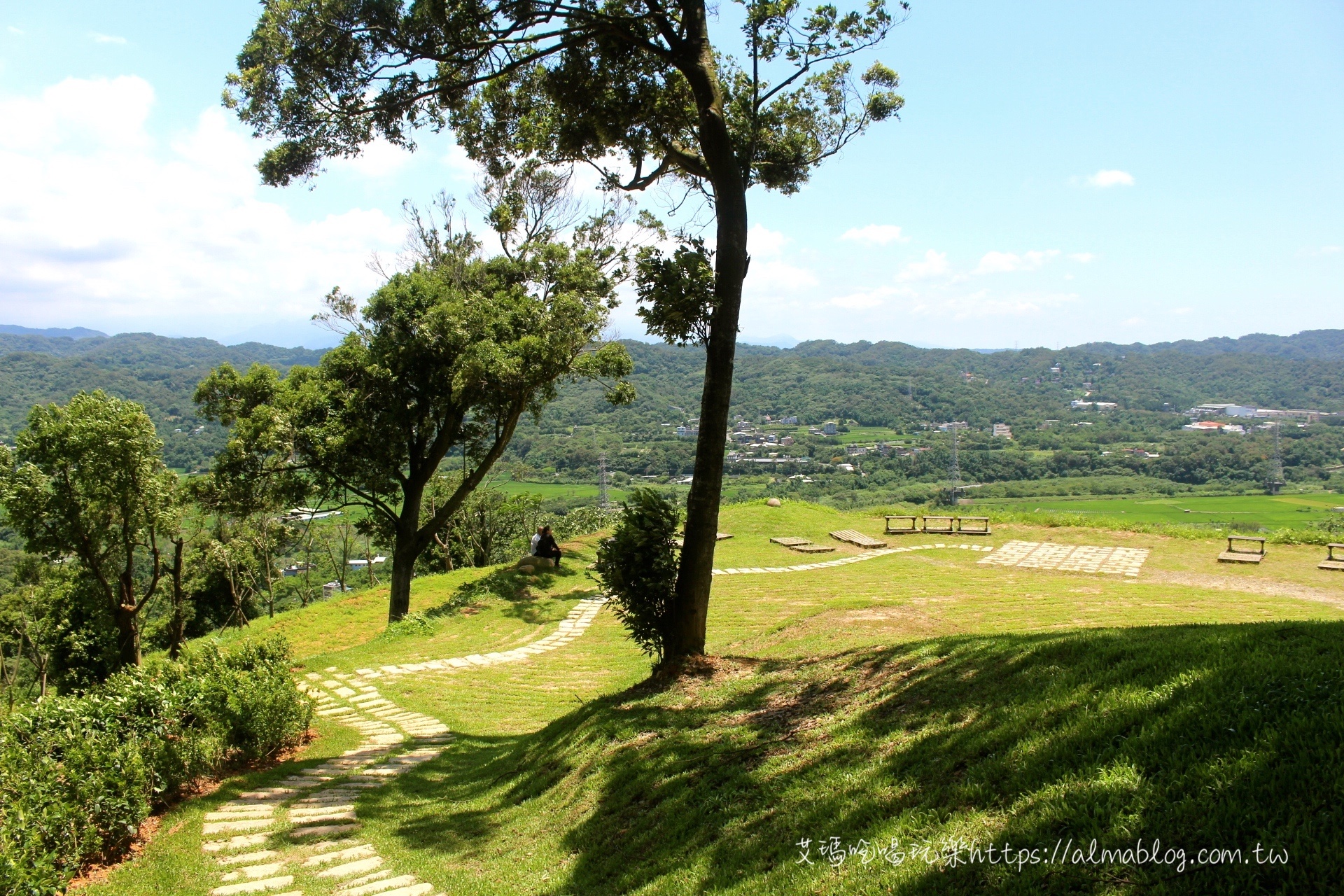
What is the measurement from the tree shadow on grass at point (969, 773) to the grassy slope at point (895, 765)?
0.01m

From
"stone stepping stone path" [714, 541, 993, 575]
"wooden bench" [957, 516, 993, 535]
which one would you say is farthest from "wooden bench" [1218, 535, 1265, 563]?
"wooden bench" [957, 516, 993, 535]

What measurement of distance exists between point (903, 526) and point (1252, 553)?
8119mm

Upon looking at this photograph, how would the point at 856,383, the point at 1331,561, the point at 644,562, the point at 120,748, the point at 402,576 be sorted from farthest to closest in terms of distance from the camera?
the point at 856,383 < the point at 402,576 < the point at 1331,561 < the point at 644,562 < the point at 120,748

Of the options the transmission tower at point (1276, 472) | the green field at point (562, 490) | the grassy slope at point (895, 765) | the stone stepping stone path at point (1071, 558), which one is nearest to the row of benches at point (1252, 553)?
the stone stepping stone path at point (1071, 558)

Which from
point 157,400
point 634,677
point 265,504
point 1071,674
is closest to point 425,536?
point 265,504

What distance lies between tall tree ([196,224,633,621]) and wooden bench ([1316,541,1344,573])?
544 inches

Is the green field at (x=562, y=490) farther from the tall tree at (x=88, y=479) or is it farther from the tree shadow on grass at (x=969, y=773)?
the tree shadow on grass at (x=969, y=773)

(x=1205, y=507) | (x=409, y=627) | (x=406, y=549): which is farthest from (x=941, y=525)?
(x=1205, y=507)

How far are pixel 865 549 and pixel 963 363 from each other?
9707 centimetres

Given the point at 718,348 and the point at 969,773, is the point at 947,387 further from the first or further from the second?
the point at 969,773

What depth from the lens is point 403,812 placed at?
5.64 metres

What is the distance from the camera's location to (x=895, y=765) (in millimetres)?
3814

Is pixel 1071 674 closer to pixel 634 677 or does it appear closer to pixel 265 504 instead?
pixel 634 677

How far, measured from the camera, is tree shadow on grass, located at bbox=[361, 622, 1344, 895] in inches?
99.1
